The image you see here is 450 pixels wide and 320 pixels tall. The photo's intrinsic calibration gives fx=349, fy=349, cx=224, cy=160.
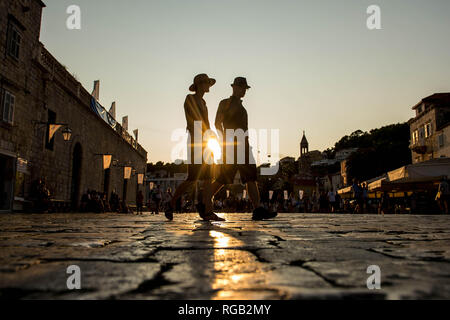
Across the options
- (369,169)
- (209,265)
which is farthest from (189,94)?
(369,169)

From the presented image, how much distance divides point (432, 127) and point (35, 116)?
1329 inches

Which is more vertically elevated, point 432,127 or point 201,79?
point 432,127

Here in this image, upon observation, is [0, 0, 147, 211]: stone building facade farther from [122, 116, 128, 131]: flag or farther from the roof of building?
the roof of building

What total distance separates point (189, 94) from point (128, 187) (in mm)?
26702

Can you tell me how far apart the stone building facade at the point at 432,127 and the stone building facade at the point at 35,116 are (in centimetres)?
2883

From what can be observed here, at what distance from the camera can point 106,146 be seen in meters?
22.4

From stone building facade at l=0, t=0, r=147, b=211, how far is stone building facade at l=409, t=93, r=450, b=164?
1135 inches

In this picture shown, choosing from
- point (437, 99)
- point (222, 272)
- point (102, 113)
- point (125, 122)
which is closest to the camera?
point (222, 272)

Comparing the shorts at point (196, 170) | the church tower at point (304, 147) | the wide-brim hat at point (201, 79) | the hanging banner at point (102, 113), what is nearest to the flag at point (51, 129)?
the hanging banner at point (102, 113)

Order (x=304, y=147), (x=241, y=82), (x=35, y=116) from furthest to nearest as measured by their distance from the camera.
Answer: (x=304, y=147)
(x=35, y=116)
(x=241, y=82)

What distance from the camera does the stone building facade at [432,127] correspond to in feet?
102

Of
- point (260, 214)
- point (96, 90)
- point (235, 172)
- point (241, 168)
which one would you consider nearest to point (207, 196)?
point (235, 172)

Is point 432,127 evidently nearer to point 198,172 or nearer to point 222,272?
point 198,172

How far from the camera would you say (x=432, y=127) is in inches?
1316
